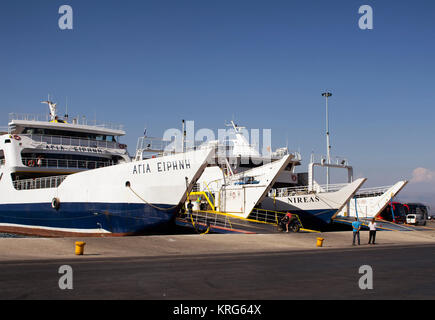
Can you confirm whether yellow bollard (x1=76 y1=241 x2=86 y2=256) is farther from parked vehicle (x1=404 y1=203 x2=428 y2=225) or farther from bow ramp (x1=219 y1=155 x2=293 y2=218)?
parked vehicle (x1=404 y1=203 x2=428 y2=225)

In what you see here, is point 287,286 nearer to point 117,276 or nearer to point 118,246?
point 117,276

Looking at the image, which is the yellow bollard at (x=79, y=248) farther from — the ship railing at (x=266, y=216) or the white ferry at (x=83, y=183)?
the ship railing at (x=266, y=216)

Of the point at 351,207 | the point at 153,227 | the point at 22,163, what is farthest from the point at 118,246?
the point at 351,207

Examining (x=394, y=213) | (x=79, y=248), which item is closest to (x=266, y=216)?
(x=79, y=248)

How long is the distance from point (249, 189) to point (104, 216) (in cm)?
899

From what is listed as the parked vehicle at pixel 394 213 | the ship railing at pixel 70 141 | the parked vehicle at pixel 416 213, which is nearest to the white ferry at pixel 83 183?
the ship railing at pixel 70 141

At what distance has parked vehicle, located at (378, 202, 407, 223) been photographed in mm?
40688

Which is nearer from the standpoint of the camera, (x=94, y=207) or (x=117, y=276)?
(x=117, y=276)

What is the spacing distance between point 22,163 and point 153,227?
448 inches

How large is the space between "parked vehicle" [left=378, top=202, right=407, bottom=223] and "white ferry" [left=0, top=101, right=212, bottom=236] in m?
23.5

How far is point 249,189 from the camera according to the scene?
89.1 feet

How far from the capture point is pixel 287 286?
880 centimetres

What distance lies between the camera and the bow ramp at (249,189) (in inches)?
1030
